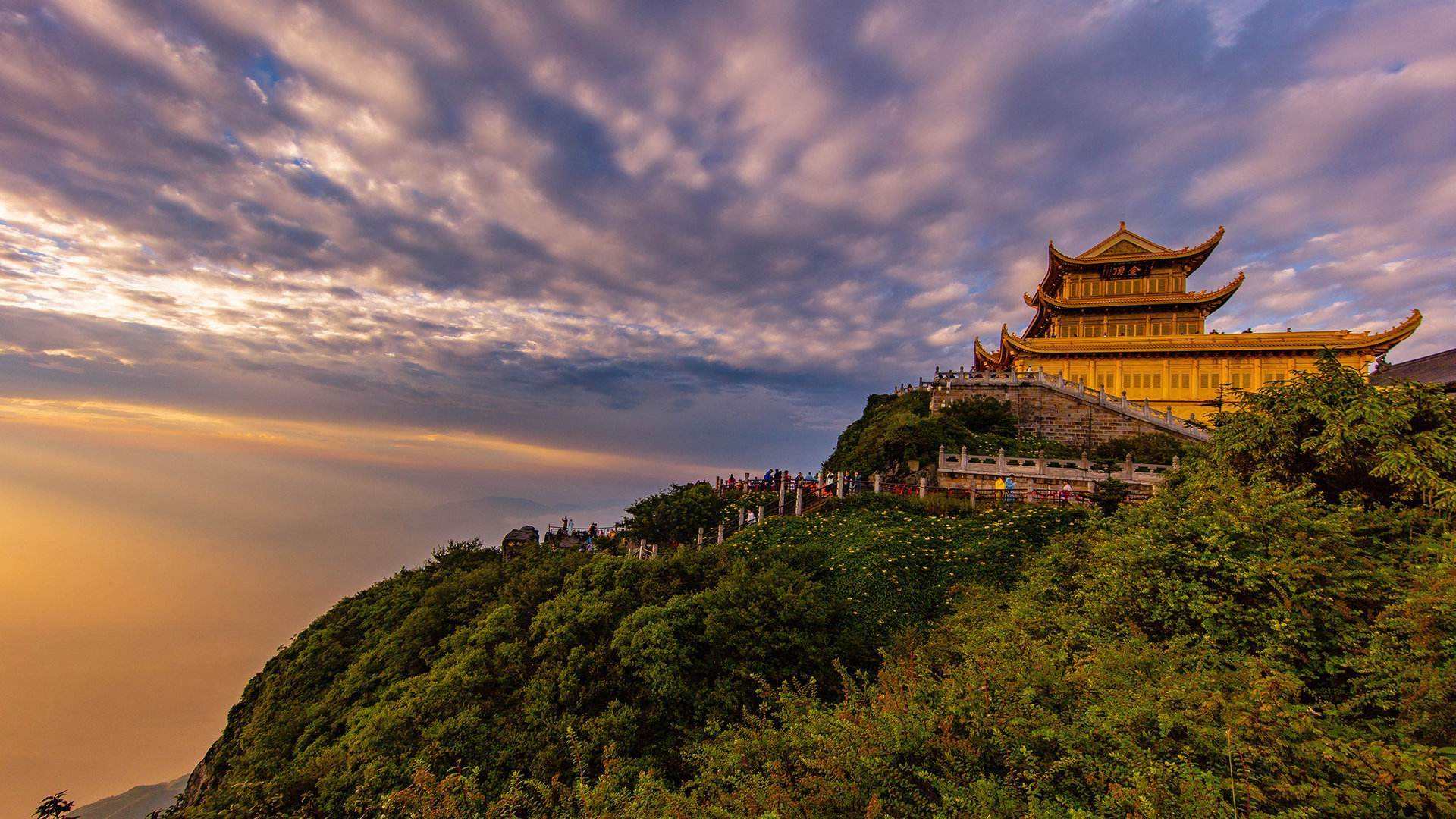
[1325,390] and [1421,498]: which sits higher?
[1325,390]

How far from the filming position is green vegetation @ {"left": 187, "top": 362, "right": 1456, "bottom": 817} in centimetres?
442

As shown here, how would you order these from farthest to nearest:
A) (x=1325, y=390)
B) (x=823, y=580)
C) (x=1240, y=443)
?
(x=823, y=580)
(x=1240, y=443)
(x=1325, y=390)

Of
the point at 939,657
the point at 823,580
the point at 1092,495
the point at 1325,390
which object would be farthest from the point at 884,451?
the point at 1325,390

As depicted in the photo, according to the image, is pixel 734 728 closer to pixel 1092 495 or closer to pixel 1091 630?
→ pixel 1091 630

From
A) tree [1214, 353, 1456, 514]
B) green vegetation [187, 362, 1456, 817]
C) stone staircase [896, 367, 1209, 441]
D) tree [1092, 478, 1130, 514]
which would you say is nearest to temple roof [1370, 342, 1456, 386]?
tree [1214, 353, 1456, 514]

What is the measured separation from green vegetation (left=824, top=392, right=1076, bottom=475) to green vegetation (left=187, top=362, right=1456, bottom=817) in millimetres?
8155

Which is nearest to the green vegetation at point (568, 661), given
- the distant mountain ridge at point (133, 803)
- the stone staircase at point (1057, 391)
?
the stone staircase at point (1057, 391)

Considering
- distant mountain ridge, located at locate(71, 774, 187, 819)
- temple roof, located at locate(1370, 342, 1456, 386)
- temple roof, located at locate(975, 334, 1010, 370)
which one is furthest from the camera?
distant mountain ridge, located at locate(71, 774, 187, 819)

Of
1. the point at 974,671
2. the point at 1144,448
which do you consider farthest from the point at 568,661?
the point at 1144,448

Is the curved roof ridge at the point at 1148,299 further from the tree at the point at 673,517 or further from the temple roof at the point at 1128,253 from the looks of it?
the tree at the point at 673,517

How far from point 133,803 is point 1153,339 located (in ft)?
519

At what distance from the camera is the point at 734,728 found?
27.5 ft

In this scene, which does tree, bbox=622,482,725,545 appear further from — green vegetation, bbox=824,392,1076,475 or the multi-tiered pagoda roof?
the multi-tiered pagoda roof

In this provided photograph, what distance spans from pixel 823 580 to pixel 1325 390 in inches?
393
